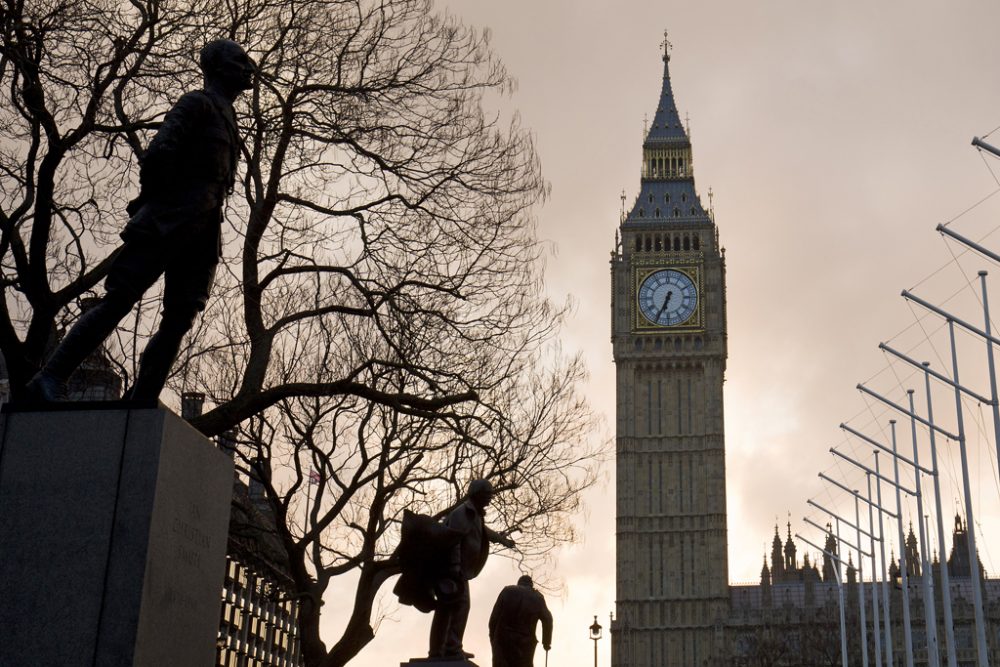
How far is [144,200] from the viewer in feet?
29.7

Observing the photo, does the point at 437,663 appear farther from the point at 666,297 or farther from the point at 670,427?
the point at 666,297

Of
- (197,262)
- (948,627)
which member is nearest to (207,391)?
(197,262)

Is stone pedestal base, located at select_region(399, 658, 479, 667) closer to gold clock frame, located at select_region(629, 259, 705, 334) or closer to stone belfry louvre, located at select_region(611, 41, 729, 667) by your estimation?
stone belfry louvre, located at select_region(611, 41, 729, 667)

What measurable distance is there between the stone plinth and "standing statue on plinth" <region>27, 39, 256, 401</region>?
13.6 inches

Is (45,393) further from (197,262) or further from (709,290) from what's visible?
(709,290)

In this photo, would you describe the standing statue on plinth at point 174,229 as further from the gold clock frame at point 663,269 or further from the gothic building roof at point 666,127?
the gothic building roof at point 666,127

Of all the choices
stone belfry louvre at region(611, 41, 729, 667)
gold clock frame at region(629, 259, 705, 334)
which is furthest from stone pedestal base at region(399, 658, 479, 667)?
gold clock frame at region(629, 259, 705, 334)

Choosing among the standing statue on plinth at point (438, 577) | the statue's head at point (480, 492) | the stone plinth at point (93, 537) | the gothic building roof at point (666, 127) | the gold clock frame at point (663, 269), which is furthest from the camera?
the gothic building roof at point (666, 127)

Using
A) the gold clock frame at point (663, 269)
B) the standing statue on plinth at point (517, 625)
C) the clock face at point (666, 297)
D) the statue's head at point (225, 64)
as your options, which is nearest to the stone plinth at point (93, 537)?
the statue's head at point (225, 64)

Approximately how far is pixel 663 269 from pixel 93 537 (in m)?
99.3

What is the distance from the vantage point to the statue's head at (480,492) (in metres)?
11.7

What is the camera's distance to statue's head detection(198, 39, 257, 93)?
9320mm

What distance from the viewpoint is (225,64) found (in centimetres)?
932

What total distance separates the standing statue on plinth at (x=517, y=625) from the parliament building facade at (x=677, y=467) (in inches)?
3384
